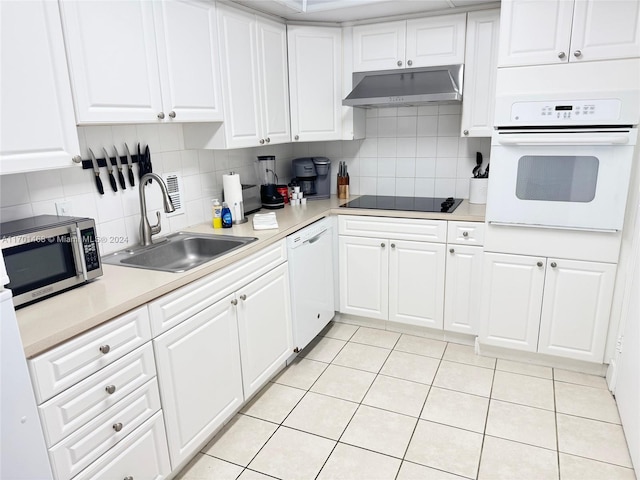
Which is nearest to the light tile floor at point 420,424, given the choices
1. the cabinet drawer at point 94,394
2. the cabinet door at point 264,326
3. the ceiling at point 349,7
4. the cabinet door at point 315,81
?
the cabinet door at point 264,326

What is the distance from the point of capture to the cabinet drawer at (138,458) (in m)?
1.52

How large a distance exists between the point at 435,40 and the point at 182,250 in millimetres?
2035

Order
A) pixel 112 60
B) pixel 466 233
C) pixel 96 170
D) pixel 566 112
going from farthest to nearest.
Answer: pixel 466 233 → pixel 566 112 → pixel 96 170 → pixel 112 60

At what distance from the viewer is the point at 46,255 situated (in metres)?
1.57

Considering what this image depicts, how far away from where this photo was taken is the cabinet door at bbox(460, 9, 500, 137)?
8.90 feet

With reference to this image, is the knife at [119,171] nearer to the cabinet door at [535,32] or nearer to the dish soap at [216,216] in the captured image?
the dish soap at [216,216]

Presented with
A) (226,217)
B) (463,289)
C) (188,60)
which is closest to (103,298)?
(226,217)

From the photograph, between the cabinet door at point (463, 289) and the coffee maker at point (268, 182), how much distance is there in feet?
3.96

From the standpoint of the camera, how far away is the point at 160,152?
95.3 inches

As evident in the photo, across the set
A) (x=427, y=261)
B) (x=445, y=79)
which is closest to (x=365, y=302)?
(x=427, y=261)

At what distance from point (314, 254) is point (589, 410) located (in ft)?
5.67

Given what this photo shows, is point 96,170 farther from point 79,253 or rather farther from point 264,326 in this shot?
point 264,326

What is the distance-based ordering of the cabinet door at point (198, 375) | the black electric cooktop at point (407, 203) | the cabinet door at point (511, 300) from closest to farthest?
the cabinet door at point (198, 375), the cabinet door at point (511, 300), the black electric cooktop at point (407, 203)

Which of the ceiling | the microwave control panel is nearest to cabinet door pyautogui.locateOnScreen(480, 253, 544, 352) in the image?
the microwave control panel
